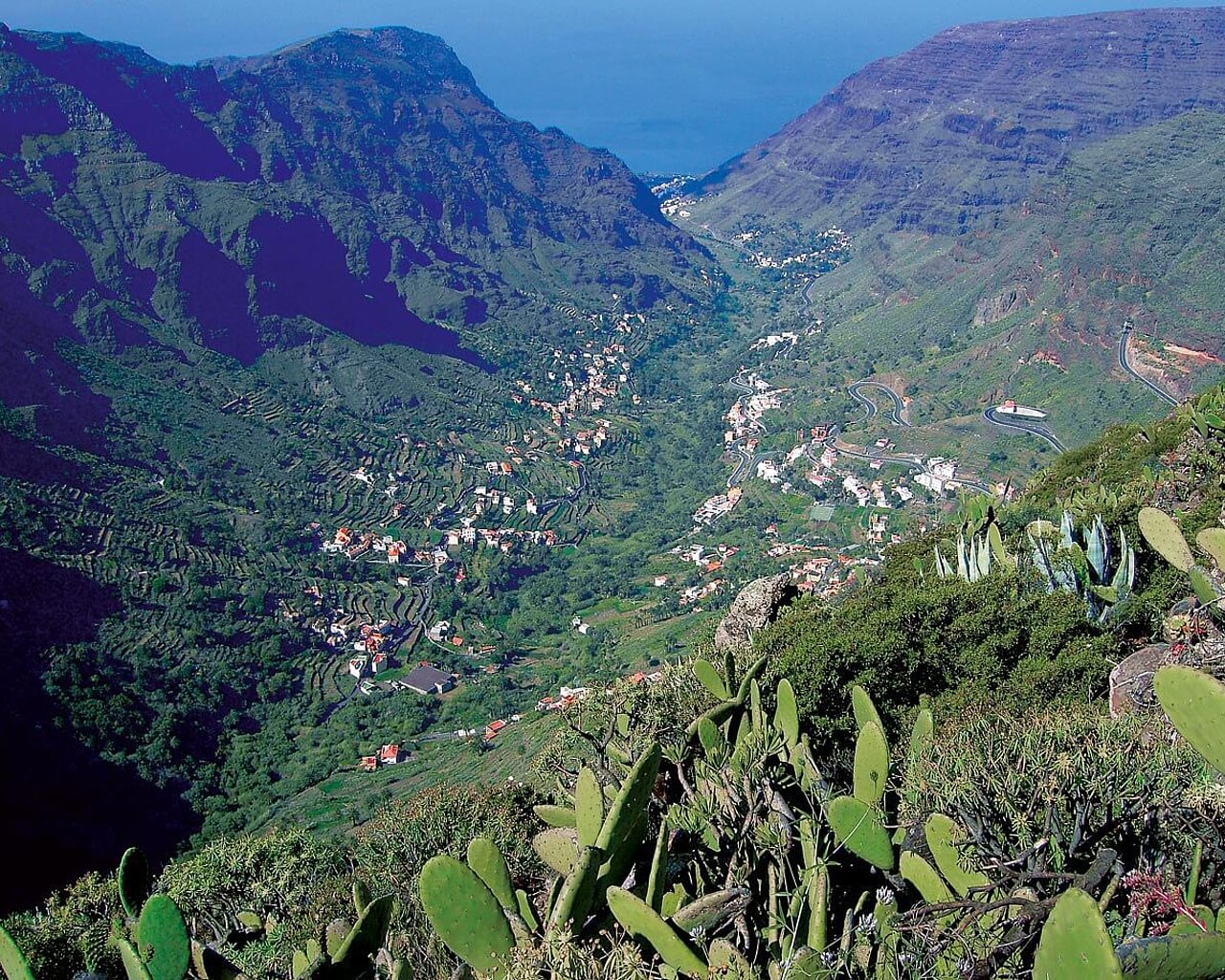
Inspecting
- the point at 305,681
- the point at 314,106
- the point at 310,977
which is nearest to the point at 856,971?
the point at 310,977

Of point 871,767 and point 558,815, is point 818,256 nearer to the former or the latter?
point 871,767

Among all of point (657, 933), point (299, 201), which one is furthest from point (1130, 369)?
point (299, 201)

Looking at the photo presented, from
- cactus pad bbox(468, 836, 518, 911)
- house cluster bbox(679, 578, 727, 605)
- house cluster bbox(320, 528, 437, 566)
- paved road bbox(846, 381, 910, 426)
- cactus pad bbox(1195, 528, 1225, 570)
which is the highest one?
paved road bbox(846, 381, 910, 426)

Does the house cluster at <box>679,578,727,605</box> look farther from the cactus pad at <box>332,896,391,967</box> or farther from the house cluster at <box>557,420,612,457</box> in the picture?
the cactus pad at <box>332,896,391,967</box>

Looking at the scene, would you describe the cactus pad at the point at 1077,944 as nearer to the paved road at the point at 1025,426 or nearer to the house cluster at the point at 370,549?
the house cluster at the point at 370,549

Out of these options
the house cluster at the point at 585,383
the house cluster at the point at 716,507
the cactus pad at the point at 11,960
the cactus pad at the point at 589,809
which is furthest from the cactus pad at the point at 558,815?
the house cluster at the point at 585,383

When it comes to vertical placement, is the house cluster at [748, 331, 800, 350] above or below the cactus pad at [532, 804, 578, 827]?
above

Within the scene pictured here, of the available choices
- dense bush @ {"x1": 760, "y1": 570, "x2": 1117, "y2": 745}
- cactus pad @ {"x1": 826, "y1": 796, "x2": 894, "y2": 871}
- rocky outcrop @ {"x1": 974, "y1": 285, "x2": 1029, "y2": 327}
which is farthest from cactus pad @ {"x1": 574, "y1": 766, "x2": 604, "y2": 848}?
rocky outcrop @ {"x1": 974, "y1": 285, "x2": 1029, "y2": 327}
